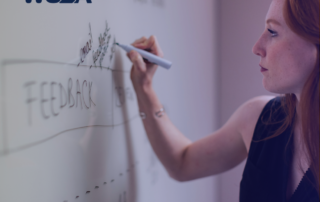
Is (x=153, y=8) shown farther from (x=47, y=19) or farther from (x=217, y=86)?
(x=217, y=86)

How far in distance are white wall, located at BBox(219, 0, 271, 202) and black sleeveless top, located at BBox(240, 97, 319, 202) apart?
282mm

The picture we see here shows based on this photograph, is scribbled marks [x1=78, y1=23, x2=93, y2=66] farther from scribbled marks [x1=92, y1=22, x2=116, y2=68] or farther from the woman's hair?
the woman's hair

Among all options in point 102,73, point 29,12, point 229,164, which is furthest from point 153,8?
point 229,164

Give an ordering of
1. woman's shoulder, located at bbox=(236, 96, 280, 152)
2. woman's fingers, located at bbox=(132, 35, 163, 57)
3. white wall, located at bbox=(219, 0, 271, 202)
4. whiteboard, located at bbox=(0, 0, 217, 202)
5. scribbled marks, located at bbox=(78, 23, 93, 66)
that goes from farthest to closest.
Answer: white wall, located at bbox=(219, 0, 271, 202), woman's shoulder, located at bbox=(236, 96, 280, 152), woman's fingers, located at bbox=(132, 35, 163, 57), scribbled marks, located at bbox=(78, 23, 93, 66), whiteboard, located at bbox=(0, 0, 217, 202)

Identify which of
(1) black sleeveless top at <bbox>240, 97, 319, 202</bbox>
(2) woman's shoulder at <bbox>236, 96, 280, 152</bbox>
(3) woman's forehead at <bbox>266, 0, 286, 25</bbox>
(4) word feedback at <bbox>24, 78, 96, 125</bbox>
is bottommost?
(1) black sleeveless top at <bbox>240, 97, 319, 202</bbox>

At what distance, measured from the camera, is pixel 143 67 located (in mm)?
504

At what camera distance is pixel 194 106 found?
32.1 inches

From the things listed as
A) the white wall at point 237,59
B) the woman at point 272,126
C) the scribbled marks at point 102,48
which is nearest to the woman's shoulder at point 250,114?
the woman at point 272,126

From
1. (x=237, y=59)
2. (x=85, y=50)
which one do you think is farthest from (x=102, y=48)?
(x=237, y=59)

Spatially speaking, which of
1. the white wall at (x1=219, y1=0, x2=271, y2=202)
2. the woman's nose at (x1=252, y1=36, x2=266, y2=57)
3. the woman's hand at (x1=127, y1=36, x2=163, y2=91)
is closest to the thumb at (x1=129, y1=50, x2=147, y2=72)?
the woman's hand at (x1=127, y1=36, x2=163, y2=91)

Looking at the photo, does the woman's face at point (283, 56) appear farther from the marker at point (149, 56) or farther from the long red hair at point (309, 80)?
the marker at point (149, 56)

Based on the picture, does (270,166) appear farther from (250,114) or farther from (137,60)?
(137,60)

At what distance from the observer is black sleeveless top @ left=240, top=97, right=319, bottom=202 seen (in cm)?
54

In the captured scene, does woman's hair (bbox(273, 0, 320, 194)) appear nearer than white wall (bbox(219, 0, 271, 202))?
Yes
